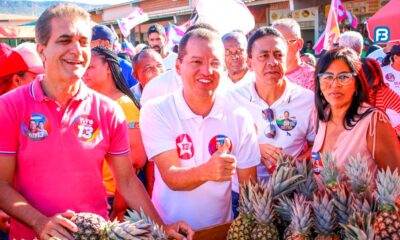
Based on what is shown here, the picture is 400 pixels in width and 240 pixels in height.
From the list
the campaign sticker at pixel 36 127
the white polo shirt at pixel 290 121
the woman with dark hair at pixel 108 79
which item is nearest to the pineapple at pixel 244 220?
the white polo shirt at pixel 290 121

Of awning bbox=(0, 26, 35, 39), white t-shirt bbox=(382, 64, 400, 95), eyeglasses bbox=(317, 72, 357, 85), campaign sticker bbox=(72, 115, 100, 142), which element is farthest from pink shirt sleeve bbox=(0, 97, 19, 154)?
awning bbox=(0, 26, 35, 39)

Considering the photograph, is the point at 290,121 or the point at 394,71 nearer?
the point at 290,121

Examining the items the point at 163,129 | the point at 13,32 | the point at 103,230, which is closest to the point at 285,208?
the point at 163,129

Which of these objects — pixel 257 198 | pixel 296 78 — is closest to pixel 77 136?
pixel 257 198

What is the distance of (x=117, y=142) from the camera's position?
236 centimetres

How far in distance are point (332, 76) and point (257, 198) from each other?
3.52 feet

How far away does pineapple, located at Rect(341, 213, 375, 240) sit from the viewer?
1882mm

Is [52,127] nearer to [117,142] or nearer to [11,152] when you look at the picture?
[11,152]

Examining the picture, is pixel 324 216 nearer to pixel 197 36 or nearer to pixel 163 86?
pixel 197 36

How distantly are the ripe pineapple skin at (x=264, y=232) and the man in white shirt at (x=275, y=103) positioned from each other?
2.97ft

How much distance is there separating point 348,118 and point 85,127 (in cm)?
157

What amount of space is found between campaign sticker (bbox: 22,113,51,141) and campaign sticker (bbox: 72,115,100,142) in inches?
5.1

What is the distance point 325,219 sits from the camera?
208 centimetres

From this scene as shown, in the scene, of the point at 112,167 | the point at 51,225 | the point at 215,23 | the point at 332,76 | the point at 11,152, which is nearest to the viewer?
the point at 51,225
